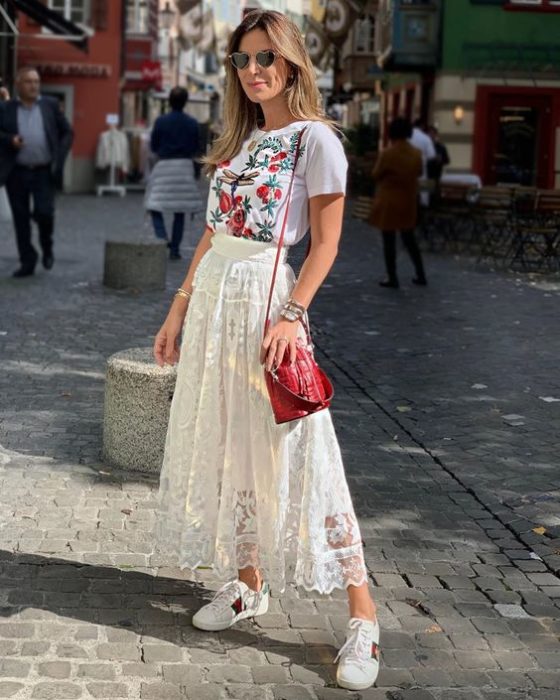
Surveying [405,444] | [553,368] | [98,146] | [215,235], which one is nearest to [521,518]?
[405,444]

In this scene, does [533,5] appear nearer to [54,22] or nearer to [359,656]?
[54,22]

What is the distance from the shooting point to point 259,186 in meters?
3.86

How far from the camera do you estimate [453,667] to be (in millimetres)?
3936

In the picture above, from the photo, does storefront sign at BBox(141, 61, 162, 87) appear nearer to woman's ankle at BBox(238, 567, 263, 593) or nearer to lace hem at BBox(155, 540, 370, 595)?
woman's ankle at BBox(238, 567, 263, 593)

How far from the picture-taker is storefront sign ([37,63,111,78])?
35.3m

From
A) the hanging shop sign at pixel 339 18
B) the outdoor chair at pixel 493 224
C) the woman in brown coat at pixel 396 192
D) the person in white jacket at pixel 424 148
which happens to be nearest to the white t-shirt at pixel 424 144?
the person in white jacket at pixel 424 148

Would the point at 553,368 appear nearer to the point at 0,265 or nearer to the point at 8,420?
the point at 8,420

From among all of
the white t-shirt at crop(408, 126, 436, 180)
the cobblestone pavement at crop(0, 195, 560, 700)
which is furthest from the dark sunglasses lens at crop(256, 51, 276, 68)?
the white t-shirt at crop(408, 126, 436, 180)

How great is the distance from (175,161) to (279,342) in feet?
37.8

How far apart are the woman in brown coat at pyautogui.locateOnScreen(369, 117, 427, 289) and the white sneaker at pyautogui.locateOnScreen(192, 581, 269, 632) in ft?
31.7

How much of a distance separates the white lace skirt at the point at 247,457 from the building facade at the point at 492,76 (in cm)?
2388

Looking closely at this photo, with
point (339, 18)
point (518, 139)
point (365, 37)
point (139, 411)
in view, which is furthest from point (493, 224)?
point (365, 37)

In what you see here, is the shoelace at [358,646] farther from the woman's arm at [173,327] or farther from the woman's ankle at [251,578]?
the woman's arm at [173,327]

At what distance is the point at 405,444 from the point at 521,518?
136cm
